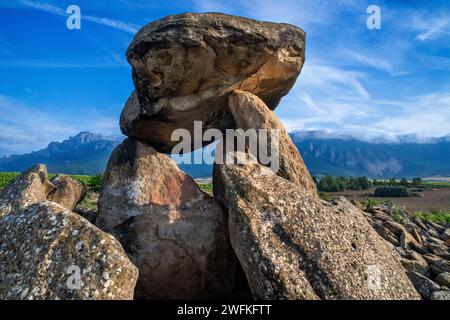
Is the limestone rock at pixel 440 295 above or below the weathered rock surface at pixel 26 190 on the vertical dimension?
below

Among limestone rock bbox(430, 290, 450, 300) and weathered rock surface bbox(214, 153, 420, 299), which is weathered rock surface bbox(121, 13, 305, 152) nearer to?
weathered rock surface bbox(214, 153, 420, 299)

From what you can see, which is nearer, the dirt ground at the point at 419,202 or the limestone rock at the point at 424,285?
the limestone rock at the point at 424,285

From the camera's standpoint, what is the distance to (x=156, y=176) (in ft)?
35.8

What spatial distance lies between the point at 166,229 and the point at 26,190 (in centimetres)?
348

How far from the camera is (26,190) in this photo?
8938 millimetres

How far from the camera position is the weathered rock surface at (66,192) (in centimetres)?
1080

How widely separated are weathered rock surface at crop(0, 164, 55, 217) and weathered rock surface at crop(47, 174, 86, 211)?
0.80 ft

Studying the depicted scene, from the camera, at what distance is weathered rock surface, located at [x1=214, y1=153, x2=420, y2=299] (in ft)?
22.3

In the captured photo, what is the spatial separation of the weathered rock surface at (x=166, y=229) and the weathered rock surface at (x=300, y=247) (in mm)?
2147

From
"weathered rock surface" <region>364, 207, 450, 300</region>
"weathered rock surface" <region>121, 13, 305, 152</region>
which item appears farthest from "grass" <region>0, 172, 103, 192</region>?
"weathered rock surface" <region>364, 207, 450, 300</region>

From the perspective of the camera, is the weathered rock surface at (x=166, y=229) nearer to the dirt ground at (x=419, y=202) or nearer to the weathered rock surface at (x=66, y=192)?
the weathered rock surface at (x=66, y=192)

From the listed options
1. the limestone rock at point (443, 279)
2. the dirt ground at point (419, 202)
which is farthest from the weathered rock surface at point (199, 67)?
the dirt ground at point (419, 202)

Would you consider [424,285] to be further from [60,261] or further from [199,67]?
[60,261]
